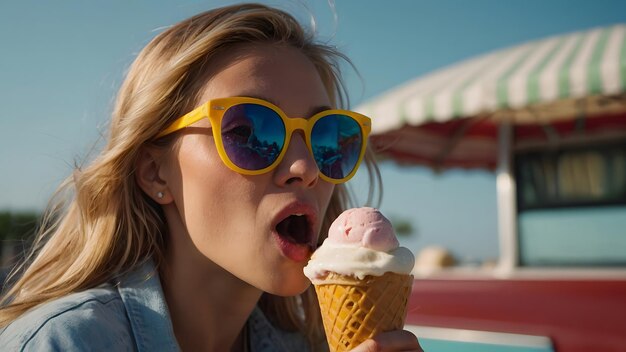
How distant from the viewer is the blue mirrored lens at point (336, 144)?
2.00 meters

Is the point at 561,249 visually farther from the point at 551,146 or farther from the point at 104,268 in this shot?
the point at 104,268

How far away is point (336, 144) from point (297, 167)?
0.30m

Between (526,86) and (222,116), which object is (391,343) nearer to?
(222,116)

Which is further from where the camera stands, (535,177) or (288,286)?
(535,177)

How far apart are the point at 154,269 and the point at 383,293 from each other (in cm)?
88

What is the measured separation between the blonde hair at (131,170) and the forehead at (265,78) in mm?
58

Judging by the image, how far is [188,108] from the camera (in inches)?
78.5

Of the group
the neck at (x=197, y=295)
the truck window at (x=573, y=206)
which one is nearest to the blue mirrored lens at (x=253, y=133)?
the neck at (x=197, y=295)

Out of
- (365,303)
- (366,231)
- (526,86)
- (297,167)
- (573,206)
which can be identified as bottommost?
(365,303)

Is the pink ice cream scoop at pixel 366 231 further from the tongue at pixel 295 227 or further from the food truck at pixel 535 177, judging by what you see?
the food truck at pixel 535 177

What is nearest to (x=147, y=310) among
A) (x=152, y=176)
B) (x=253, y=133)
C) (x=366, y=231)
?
(x=152, y=176)

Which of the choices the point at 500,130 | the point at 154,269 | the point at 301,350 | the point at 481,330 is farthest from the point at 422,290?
the point at 154,269

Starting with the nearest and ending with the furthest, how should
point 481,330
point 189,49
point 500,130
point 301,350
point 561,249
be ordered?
1. point 189,49
2. point 301,350
3. point 481,330
4. point 561,249
5. point 500,130

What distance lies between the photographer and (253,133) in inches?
73.7
